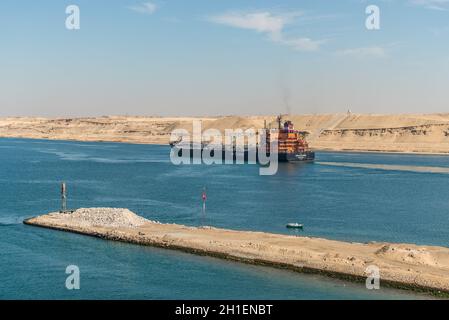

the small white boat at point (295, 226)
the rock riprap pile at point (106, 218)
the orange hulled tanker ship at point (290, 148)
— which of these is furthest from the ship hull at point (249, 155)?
the rock riprap pile at point (106, 218)

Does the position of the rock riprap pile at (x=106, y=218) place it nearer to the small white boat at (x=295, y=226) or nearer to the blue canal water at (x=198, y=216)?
the blue canal water at (x=198, y=216)

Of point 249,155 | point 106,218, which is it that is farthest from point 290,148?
point 106,218

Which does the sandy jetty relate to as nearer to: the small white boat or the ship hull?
the small white boat

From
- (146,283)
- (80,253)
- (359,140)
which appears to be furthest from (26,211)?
(359,140)

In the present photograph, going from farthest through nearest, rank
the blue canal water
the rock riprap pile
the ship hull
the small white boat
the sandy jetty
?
the ship hull → the small white boat → the rock riprap pile → the sandy jetty → the blue canal water

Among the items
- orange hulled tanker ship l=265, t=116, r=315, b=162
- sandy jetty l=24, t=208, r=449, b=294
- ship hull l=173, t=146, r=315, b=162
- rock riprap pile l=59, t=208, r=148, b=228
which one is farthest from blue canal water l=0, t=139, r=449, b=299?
orange hulled tanker ship l=265, t=116, r=315, b=162

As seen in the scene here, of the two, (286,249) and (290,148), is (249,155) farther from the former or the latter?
(286,249)
